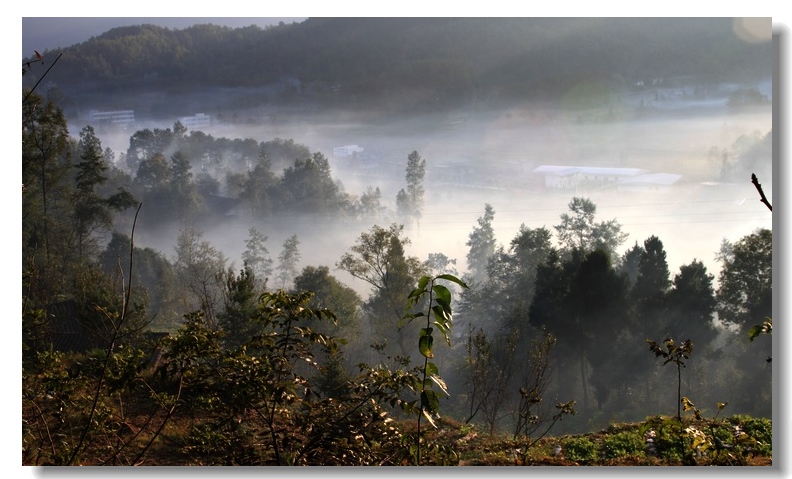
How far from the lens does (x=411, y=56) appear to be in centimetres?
480

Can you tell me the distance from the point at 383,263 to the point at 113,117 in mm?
2095

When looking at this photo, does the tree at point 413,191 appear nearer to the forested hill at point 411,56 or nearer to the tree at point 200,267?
the forested hill at point 411,56

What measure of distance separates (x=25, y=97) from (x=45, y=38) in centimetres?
39

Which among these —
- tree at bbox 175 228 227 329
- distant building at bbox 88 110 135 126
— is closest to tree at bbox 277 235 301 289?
tree at bbox 175 228 227 329

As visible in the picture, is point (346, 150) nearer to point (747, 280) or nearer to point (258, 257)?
point (258, 257)

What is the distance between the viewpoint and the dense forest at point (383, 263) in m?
4.62

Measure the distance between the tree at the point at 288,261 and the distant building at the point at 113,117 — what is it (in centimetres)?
136

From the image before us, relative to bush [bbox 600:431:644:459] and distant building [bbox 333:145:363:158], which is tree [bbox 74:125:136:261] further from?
bush [bbox 600:431:644:459]

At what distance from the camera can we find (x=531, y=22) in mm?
4473

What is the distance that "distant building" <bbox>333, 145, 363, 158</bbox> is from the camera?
486 centimetres

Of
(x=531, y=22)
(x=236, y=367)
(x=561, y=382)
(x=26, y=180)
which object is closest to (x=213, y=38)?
(x=26, y=180)

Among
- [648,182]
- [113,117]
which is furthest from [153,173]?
[648,182]

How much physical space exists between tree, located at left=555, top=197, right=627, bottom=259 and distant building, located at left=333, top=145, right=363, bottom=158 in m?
1.45
